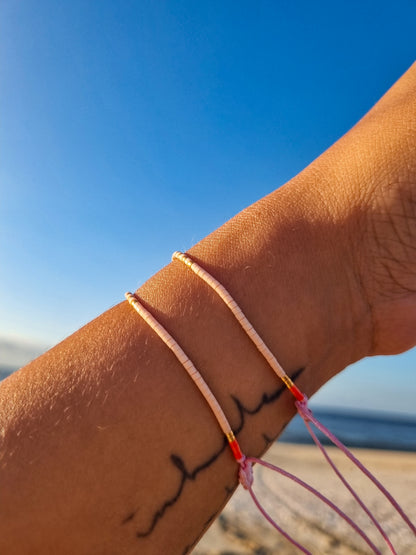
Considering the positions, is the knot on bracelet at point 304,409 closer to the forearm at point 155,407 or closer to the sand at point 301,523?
the forearm at point 155,407

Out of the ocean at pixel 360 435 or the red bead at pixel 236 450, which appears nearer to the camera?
the red bead at pixel 236 450

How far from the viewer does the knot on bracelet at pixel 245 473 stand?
0.67 m

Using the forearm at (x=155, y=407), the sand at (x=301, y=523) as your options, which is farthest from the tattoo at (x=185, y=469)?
the sand at (x=301, y=523)

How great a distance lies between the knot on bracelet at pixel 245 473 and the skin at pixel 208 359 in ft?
0.05

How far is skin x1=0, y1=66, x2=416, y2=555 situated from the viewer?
0.60 m

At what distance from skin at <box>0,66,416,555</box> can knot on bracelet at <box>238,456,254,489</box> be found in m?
0.02

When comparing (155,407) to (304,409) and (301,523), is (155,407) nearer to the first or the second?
(304,409)

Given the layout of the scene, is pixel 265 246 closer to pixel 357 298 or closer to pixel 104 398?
pixel 357 298

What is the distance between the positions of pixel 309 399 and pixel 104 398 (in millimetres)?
326

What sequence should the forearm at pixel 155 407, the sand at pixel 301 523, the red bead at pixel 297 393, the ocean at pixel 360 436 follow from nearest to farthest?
the forearm at pixel 155 407 < the red bead at pixel 297 393 < the sand at pixel 301 523 < the ocean at pixel 360 436

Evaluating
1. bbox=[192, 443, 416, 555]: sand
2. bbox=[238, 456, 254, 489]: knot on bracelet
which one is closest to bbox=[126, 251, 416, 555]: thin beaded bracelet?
bbox=[238, 456, 254, 489]: knot on bracelet

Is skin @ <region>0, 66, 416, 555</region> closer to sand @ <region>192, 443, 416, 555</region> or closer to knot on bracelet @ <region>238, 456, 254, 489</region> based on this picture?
knot on bracelet @ <region>238, 456, 254, 489</region>

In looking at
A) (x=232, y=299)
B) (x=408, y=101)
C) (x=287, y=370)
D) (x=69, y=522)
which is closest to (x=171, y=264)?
(x=232, y=299)

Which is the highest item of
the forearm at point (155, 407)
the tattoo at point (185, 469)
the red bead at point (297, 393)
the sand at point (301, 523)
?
the forearm at point (155, 407)
